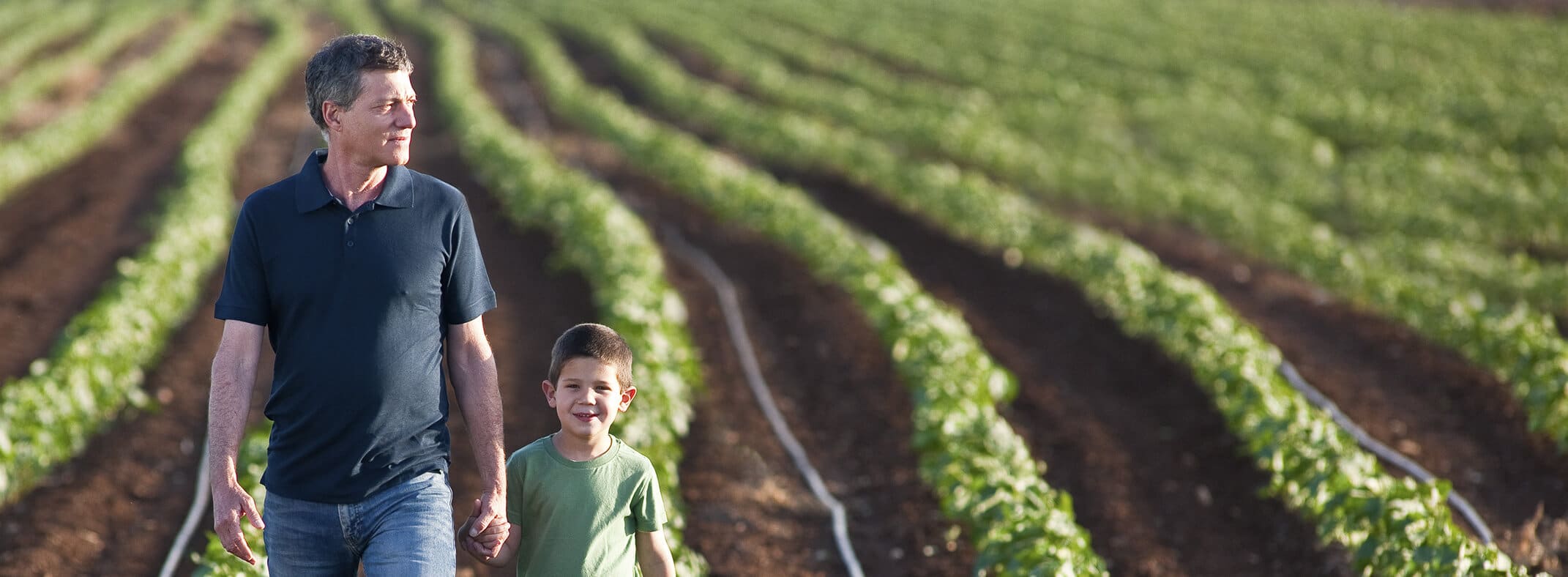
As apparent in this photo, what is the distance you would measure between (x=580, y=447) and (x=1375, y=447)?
6163 millimetres

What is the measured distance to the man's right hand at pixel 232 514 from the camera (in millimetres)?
2975

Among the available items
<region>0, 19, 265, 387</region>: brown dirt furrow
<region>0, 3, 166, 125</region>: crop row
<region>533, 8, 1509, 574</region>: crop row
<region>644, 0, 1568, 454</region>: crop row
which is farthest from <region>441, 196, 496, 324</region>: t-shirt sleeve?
<region>0, 3, 166, 125</region>: crop row

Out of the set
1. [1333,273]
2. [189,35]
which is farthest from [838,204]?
[189,35]

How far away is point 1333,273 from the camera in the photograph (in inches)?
476

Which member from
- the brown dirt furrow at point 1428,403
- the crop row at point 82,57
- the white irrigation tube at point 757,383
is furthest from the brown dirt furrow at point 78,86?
the brown dirt furrow at point 1428,403

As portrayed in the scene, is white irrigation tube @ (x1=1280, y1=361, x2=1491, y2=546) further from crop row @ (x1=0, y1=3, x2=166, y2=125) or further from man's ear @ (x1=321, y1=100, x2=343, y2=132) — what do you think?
crop row @ (x1=0, y1=3, x2=166, y2=125)

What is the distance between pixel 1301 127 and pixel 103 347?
729 inches

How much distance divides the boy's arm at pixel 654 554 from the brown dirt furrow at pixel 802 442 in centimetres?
277

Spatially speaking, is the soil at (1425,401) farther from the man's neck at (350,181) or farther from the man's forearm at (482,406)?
the man's neck at (350,181)

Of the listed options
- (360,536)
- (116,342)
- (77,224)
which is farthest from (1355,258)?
(77,224)

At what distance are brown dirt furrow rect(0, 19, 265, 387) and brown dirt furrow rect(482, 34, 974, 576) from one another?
511cm

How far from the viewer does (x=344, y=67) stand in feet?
10.0

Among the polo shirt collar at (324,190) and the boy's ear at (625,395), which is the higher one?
the polo shirt collar at (324,190)

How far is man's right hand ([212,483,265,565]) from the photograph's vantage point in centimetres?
297
